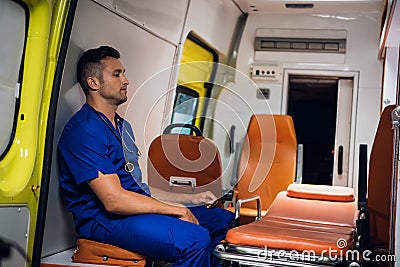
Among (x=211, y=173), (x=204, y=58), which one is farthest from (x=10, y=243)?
(x=204, y=58)

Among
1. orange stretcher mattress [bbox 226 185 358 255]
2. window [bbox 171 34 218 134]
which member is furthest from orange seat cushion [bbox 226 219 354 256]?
window [bbox 171 34 218 134]

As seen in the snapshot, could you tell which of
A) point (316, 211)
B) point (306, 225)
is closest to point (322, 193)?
point (316, 211)

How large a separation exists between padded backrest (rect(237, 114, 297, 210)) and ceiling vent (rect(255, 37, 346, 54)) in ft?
3.50

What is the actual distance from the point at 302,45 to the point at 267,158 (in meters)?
1.51

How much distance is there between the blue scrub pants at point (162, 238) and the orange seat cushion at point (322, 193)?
1324 mm

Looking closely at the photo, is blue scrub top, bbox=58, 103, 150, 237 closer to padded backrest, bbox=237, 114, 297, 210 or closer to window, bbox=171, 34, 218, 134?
window, bbox=171, 34, 218, 134

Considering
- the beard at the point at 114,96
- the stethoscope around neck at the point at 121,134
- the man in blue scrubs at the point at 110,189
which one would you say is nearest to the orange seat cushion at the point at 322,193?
the man in blue scrubs at the point at 110,189

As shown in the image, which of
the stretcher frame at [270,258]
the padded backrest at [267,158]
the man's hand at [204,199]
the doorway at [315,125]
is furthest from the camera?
the doorway at [315,125]

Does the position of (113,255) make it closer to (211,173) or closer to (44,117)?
(44,117)

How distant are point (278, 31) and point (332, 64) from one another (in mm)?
735

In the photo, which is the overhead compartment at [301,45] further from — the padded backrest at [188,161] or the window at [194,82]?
the padded backrest at [188,161]

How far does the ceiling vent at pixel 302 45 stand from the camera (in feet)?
20.2

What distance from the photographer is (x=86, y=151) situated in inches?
121

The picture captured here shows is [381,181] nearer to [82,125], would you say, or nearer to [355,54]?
[82,125]
